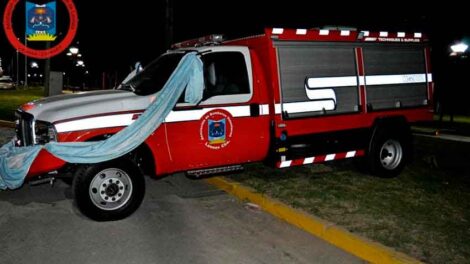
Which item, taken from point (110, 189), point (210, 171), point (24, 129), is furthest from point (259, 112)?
point (24, 129)

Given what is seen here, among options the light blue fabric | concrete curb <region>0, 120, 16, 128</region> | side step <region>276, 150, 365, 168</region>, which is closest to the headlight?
the light blue fabric

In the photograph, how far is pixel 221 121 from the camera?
6.46 meters

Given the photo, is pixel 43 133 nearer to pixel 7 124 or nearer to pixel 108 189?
pixel 108 189

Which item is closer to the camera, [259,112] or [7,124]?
[259,112]

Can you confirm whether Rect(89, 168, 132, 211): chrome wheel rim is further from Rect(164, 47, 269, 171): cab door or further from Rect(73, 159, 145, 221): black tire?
Rect(164, 47, 269, 171): cab door

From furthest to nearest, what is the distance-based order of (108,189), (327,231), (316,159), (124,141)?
(316,159) < (108,189) < (124,141) < (327,231)

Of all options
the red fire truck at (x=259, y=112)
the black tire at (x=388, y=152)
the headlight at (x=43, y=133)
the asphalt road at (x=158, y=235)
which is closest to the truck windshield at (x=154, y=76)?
the red fire truck at (x=259, y=112)

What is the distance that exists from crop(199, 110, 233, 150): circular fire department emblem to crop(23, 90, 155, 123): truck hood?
76 cm

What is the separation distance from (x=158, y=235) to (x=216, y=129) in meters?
1.74

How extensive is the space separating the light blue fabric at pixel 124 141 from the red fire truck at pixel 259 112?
0.14 metres

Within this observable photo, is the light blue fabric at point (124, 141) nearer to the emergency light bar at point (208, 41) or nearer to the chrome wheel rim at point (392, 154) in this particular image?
the emergency light bar at point (208, 41)

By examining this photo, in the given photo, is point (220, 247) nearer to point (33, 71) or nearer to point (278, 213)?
point (278, 213)

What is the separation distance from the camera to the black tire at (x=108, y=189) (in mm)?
5645

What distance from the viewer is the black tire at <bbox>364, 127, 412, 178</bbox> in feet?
25.7
